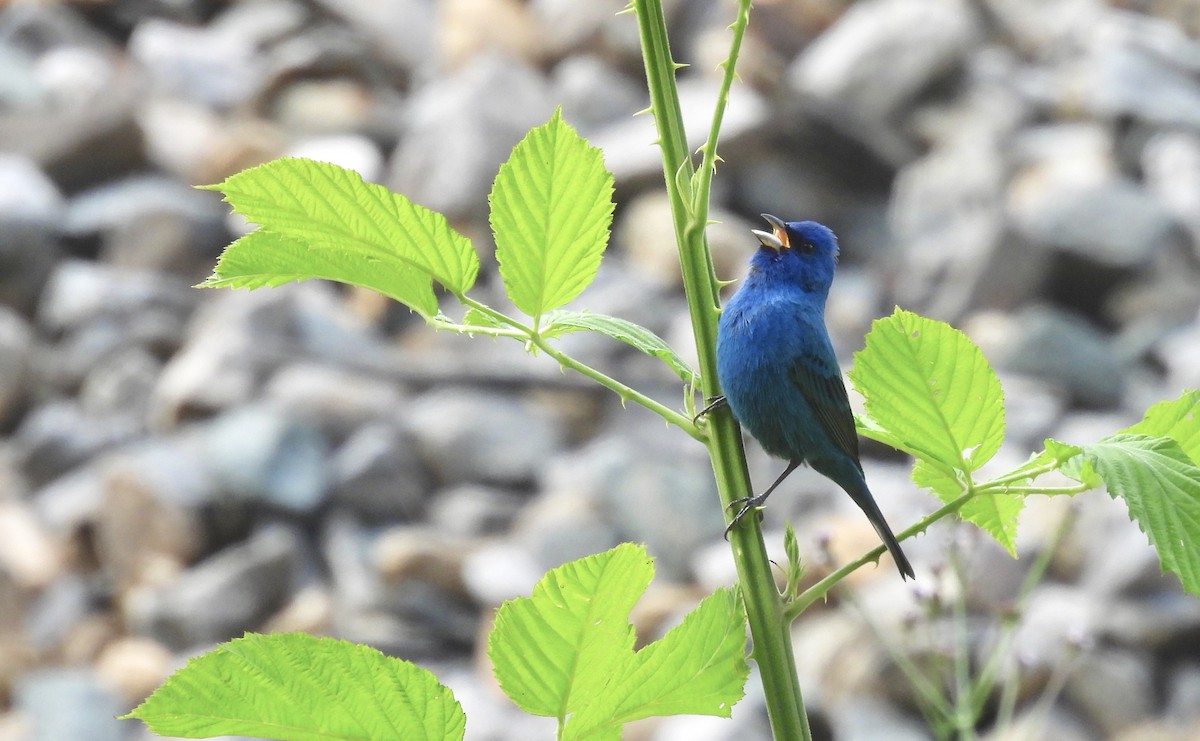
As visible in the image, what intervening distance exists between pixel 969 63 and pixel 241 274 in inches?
227

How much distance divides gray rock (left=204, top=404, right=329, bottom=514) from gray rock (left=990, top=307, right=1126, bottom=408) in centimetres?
253

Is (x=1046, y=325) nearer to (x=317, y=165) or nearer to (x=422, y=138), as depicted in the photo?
(x=422, y=138)

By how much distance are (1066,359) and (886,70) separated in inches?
74.0

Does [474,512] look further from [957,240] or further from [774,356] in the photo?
[774,356]

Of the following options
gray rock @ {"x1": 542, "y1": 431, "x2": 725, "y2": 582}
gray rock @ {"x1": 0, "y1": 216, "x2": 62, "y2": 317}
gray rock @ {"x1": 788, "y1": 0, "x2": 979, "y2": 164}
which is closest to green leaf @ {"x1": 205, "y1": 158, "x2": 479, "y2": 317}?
gray rock @ {"x1": 542, "y1": 431, "x2": 725, "y2": 582}

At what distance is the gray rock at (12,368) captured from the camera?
5.61 m

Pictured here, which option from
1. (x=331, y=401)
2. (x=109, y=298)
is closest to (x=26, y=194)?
(x=109, y=298)

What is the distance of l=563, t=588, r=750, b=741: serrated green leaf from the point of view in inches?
12.9

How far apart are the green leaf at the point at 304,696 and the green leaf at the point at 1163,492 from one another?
0.18 metres

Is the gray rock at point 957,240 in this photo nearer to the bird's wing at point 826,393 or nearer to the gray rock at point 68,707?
the gray rock at point 68,707

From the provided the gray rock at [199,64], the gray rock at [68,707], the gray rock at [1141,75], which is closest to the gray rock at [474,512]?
the gray rock at [68,707]

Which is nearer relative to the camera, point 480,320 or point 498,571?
point 480,320

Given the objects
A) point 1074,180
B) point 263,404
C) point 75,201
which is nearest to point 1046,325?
point 1074,180

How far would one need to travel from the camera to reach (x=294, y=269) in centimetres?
38
